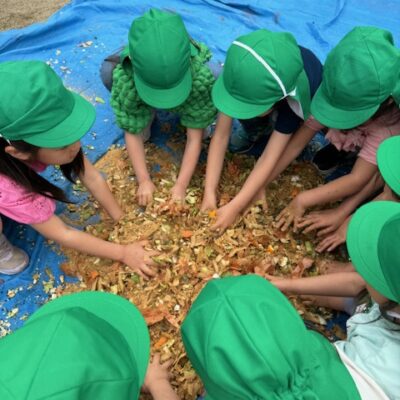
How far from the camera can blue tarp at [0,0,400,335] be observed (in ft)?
8.89

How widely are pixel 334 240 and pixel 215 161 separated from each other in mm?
692

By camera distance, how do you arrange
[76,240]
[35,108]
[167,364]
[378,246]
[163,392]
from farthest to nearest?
1. [76,240]
2. [167,364]
3. [163,392]
4. [35,108]
5. [378,246]

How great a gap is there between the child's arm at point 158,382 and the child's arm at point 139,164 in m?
0.81

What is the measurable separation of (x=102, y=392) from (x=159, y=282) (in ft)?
2.84

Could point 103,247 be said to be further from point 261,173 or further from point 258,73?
point 258,73

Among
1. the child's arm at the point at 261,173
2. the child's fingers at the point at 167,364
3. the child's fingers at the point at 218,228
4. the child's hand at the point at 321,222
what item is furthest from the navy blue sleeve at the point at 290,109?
the child's fingers at the point at 167,364

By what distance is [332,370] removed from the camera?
108 centimetres

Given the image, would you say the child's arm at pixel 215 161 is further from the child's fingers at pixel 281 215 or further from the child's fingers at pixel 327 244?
the child's fingers at pixel 327 244

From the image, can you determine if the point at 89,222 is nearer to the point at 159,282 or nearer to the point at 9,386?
the point at 159,282

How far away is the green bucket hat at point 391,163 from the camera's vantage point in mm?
1466

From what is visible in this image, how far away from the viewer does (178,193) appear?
6.55 feet

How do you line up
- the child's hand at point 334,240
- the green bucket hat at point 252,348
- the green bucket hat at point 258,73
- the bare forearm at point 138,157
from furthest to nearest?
the bare forearm at point 138,157 → the child's hand at point 334,240 → the green bucket hat at point 258,73 → the green bucket hat at point 252,348

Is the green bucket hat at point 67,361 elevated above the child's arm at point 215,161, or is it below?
above

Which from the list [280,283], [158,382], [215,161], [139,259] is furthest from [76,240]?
[280,283]
